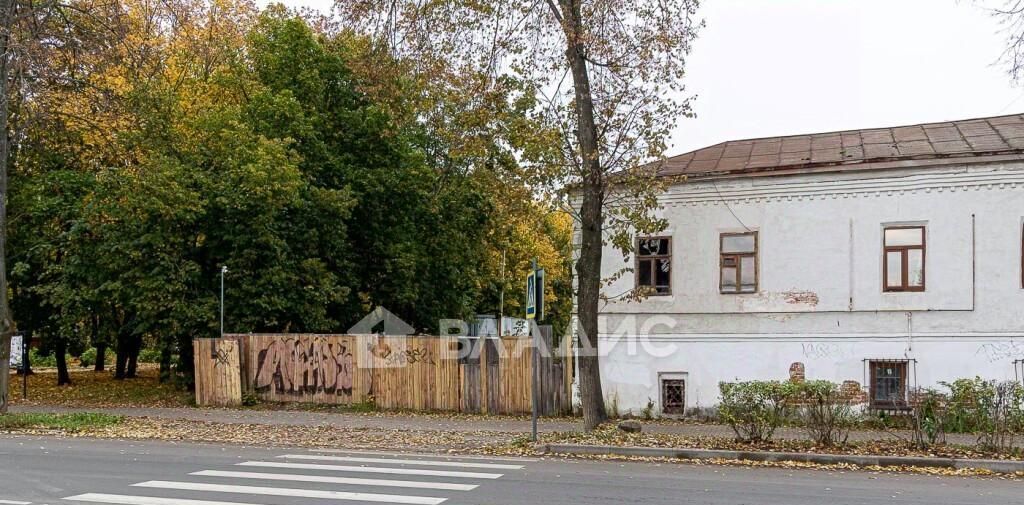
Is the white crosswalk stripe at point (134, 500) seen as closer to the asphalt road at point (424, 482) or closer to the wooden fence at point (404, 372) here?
the asphalt road at point (424, 482)

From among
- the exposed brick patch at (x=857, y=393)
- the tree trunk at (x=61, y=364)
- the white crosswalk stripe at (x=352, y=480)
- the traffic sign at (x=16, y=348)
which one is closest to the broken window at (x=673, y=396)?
the exposed brick patch at (x=857, y=393)

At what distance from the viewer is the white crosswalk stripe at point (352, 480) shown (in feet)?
34.7

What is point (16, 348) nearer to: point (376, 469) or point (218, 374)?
point (218, 374)

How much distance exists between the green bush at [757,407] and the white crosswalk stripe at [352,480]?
496 centimetres

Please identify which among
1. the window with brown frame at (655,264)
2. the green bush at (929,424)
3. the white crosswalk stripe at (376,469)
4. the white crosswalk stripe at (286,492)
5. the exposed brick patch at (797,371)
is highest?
the window with brown frame at (655,264)

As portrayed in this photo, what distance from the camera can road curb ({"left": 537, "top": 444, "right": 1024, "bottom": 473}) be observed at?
12.3 meters

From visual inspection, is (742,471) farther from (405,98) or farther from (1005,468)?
(405,98)

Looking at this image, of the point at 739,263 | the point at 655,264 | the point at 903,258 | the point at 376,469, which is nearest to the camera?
the point at 376,469

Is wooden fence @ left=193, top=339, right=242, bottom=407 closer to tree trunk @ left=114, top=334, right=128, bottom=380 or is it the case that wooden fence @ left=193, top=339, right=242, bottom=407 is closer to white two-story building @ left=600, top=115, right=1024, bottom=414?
white two-story building @ left=600, top=115, right=1024, bottom=414

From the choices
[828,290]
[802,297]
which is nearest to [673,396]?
[802,297]

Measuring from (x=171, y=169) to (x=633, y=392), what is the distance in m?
12.6

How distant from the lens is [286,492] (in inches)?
398

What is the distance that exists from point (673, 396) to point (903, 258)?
541cm

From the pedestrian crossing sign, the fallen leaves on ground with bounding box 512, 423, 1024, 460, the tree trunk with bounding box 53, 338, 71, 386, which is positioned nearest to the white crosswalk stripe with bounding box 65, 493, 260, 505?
the pedestrian crossing sign
